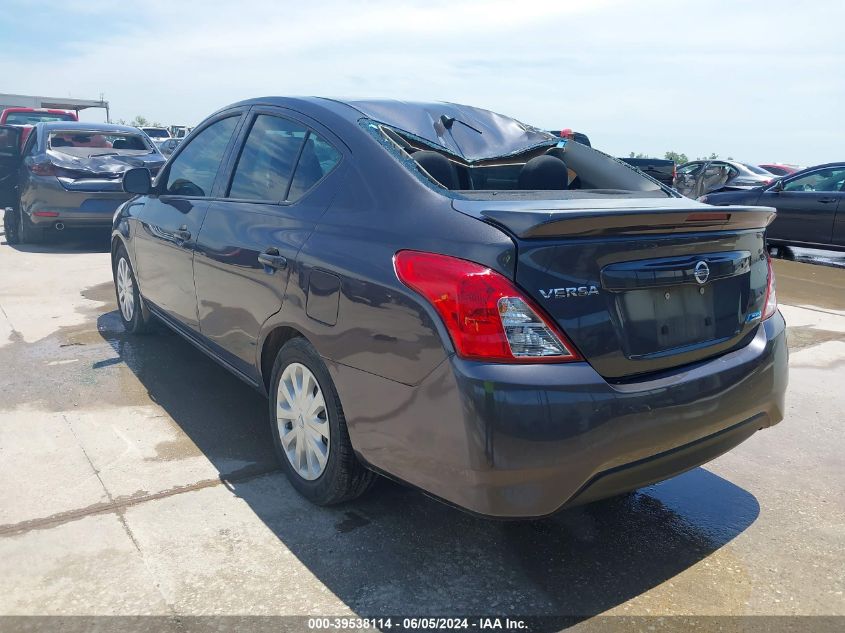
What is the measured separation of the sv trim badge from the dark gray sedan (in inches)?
310

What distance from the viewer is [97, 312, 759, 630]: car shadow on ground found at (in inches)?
97.4

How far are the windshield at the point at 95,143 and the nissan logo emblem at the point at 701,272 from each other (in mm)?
8970

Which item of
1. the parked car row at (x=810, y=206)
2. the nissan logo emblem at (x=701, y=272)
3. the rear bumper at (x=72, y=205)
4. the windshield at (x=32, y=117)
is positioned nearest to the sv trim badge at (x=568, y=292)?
the nissan logo emblem at (x=701, y=272)

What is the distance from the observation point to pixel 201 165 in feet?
13.7

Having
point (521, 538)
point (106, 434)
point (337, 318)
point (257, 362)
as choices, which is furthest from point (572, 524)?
point (106, 434)

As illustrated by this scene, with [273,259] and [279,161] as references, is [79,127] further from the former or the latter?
[273,259]

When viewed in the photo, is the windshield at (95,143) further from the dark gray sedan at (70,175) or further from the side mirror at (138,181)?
the side mirror at (138,181)

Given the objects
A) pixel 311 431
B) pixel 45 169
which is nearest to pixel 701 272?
pixel 311 431

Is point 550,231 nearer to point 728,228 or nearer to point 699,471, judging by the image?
point 728,228

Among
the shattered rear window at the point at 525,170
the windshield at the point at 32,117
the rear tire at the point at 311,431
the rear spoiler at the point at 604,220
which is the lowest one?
the rear tire at the point at 311,431

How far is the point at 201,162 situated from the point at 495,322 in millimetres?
2673

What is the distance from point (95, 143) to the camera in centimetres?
980

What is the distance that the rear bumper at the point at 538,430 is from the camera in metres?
2.16

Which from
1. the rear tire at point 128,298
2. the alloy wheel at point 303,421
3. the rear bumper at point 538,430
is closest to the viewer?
the rear bumper at point 538,430
